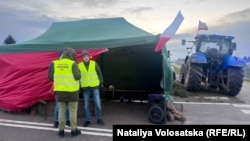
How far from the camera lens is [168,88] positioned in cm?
834

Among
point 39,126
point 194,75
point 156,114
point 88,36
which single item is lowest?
point 39,126

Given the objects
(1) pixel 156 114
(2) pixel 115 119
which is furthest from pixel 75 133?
(1) pixel 156 114

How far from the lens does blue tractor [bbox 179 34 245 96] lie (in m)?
12.1

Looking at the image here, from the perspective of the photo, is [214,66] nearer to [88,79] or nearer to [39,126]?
[88,79]

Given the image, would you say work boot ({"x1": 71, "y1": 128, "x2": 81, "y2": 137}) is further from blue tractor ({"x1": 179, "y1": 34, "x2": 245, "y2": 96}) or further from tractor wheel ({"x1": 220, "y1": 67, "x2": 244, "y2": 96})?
tractor wheel ({"x1": 220, "y1": 67, "x2": 244, "y2": 96})

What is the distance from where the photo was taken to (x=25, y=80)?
852 cm

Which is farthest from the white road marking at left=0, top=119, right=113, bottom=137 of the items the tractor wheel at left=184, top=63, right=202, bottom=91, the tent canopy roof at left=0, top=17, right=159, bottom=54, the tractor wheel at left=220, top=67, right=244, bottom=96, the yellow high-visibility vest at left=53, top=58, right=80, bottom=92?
the tractor wheel at left=220, top=67, right=244, bottom=96

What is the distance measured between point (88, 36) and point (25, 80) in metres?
2.19

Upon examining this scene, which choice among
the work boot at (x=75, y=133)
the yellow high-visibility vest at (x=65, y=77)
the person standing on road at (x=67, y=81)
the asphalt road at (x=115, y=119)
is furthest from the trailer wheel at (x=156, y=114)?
the yellow high-visibility vest at (x=65, y=77)

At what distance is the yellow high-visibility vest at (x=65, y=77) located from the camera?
6.26 metres

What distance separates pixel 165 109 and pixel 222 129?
7.90 ft

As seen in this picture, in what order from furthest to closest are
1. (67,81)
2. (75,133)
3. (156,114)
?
(156,114), (75,133), (67,81)

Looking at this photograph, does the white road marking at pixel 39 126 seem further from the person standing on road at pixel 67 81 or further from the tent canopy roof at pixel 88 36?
the tent canopy roof at pixel 88 36

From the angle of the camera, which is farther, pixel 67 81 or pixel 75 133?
pixel 75 133
